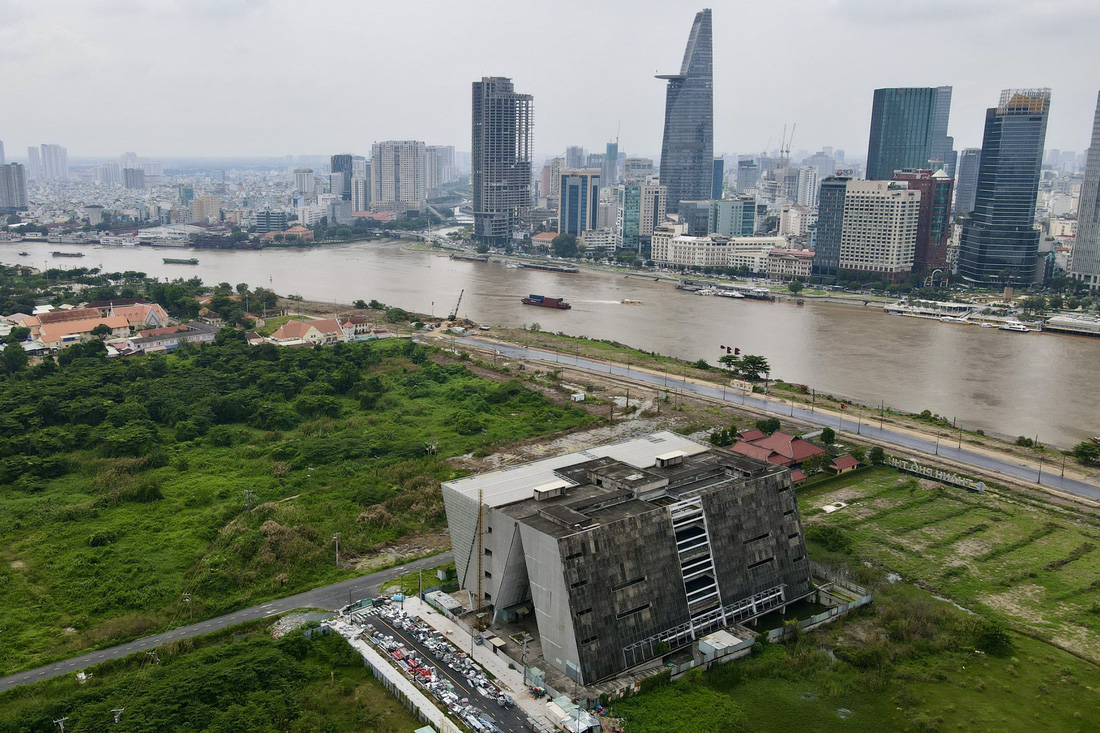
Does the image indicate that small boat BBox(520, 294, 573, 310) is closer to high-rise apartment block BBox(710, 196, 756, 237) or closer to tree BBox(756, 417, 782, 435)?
tree BBox(756, 417, 782, 435)

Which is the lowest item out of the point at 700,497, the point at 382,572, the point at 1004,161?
the point at 382,572

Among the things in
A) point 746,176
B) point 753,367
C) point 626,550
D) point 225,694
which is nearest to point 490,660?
point 626,550

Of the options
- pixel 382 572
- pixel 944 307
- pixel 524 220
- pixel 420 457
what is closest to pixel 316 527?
pixel 382 572

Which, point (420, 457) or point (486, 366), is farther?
point (486, 366)

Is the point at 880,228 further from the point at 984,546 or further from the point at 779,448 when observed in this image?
the point at 984,546

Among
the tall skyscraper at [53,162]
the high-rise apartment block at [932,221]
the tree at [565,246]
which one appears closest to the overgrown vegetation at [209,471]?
the high-rise apartment block at [932,221]

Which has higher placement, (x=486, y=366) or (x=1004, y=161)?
(x=1004, y=161)

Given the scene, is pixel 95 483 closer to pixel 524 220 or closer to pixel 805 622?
pixel 805 622
